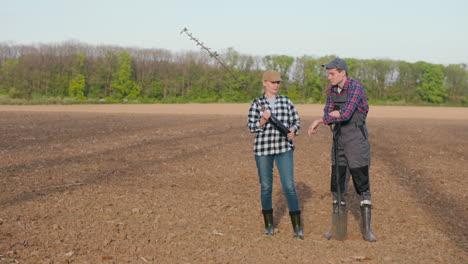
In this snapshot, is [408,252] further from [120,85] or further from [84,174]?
[120,85]

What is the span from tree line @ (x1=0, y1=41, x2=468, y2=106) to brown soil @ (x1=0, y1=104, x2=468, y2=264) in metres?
46.1

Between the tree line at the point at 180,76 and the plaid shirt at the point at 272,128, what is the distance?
5132 centimetres

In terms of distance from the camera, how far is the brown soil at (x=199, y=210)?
4.71 meters

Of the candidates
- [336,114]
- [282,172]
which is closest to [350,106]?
[336,114]

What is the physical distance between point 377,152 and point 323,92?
53701mm

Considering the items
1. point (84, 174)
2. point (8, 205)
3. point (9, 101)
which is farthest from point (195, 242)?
point (9, 101)

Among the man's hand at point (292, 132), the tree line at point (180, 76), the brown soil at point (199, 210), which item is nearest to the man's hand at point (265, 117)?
the man's hand at point (292, 132)

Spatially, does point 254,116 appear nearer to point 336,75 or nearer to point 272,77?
point 272,77

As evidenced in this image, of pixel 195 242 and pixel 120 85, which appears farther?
pixel 120 85

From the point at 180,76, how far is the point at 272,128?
6076 cm

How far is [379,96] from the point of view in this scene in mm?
67812

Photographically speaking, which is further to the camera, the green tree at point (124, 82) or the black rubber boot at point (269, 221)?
the green tree at point (124, 82)

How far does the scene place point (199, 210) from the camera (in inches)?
260

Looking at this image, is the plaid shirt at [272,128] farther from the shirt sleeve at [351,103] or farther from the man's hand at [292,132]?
the shirt sleeve at [351,103]
